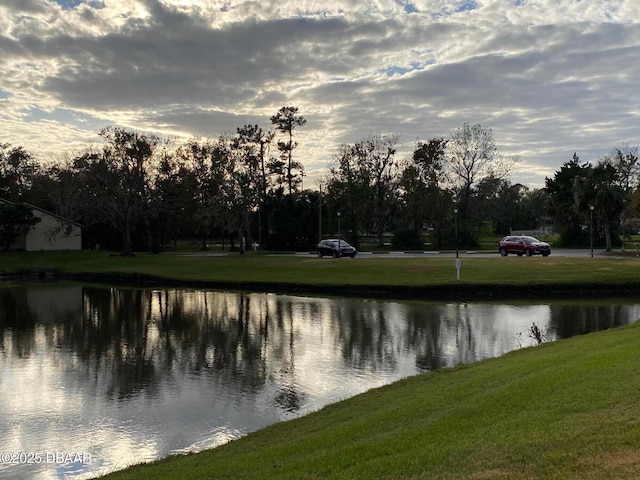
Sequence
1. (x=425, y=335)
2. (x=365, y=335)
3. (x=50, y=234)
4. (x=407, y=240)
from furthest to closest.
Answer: (x=407, y=240)
(x=50, y=234)
(x=365, y=335)
(x=425, y=335)

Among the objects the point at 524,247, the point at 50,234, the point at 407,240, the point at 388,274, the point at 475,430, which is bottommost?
the point at 388,274

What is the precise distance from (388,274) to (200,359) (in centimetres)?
2143

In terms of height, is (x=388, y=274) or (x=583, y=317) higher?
(x=388, y=274)

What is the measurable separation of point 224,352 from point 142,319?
341 inches

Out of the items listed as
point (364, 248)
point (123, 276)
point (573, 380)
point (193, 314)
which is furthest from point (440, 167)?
point (573, 380)

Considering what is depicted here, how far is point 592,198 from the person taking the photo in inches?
2318

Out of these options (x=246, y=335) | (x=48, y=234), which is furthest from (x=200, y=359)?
(x=48, y=234)

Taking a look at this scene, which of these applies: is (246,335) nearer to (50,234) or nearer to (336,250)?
(336,250)

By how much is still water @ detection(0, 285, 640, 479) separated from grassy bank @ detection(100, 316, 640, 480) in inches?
65.4

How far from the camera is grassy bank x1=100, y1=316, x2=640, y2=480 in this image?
5820 millimetres

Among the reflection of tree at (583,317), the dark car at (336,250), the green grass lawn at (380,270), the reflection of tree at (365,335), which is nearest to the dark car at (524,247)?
the green grass lawn at (380,270)

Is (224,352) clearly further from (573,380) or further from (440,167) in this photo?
(440,167)

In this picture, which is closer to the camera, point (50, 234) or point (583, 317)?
point (583, 317)

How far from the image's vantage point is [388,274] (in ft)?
120
